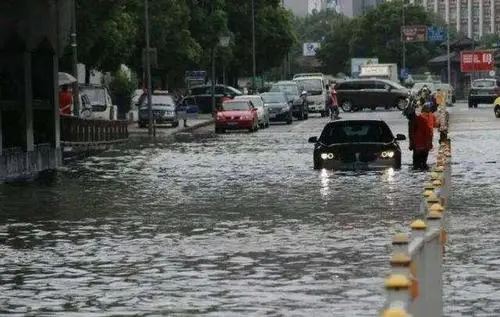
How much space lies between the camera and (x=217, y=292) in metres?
13.4

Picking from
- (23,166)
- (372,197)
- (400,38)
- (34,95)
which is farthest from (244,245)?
(400,38)

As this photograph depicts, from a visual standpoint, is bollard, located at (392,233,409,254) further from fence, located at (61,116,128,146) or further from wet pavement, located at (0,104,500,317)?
fence, located at (61,116,128,146)

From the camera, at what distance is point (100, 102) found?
188 feet

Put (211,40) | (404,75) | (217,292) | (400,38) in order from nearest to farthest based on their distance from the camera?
1. (217,292)
2. (211,40)
3. (404,75)
4. (400,38)

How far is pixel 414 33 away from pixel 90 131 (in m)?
120

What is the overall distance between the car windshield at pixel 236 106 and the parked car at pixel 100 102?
6.16 metres

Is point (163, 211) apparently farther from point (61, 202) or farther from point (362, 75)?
point (362, 75)

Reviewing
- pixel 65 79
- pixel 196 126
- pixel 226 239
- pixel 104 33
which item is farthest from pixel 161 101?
pixel 226 239

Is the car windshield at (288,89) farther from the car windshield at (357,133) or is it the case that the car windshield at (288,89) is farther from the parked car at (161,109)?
the car windshield at (357,133)

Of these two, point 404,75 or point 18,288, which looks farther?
point 404,75

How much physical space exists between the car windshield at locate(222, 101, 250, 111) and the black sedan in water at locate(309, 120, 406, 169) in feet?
96.5

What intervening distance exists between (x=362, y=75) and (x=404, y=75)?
154ft

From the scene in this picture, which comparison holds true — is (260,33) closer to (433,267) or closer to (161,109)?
(161,109)

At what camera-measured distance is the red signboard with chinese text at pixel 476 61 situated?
145m
